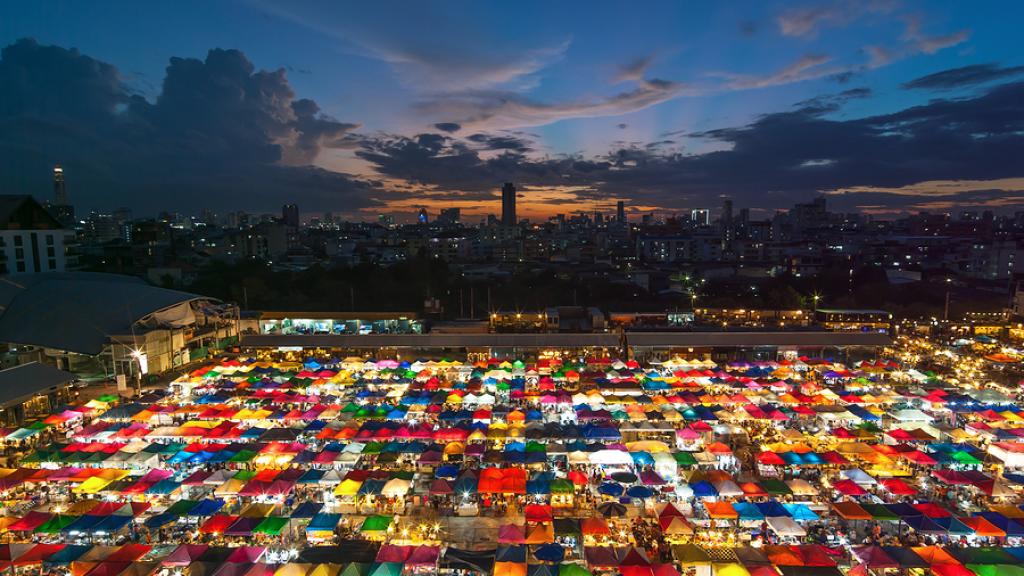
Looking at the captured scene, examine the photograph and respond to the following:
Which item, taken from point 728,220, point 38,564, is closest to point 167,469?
point 38,564

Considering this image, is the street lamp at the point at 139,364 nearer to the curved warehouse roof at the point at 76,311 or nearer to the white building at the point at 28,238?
the curved warehouse roof at the point at 76,311

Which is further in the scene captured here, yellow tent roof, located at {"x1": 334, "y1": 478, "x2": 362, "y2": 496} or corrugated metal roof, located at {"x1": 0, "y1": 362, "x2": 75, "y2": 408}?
corrugated metal roof, located at {"x1": 0, "y1": 362, "x2": 75, "y2": 408}

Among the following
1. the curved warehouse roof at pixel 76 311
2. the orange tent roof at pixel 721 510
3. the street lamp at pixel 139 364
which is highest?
the curved warehouse roof at pixel 76 311

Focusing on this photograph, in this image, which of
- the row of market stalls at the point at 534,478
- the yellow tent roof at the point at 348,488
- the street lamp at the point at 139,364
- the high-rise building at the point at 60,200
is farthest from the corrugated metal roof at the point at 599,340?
the high-rise building at the point at 60,200

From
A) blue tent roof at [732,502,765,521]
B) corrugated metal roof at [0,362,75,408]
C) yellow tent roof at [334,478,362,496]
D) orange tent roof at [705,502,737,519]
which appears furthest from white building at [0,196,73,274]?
blue tent roof at [732,502,765,521]

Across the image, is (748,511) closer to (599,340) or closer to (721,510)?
(721,510)

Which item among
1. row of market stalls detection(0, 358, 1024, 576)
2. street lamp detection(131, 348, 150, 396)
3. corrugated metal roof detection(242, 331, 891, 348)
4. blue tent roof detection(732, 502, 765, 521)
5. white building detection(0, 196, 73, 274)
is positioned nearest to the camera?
row of market stalls detection(0, 358, 1024, 576)

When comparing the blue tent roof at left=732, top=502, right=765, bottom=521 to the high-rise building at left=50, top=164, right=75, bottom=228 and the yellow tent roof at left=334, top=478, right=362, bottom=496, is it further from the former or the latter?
the high-rise building at left=50, top=164, right=75, bottom=228

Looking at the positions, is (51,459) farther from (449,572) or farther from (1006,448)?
(1006,448)
